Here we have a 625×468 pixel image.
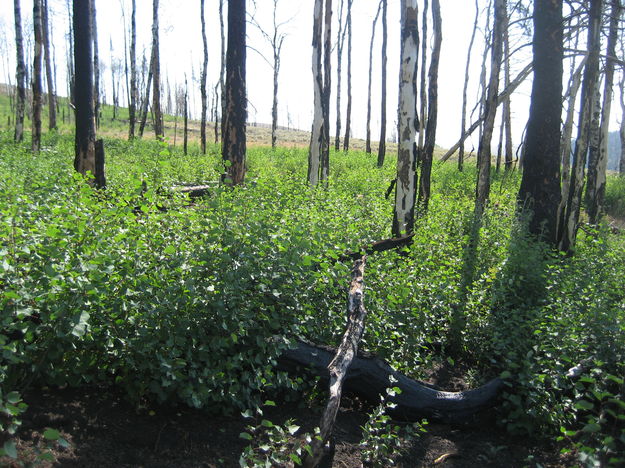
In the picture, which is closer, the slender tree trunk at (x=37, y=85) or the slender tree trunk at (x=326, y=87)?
the slender tree trunk at (x=326, y=87)

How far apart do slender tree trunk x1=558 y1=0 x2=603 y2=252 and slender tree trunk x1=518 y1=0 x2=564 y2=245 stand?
1.91ft

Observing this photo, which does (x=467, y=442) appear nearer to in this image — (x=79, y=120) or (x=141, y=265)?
(x=141, y=265)

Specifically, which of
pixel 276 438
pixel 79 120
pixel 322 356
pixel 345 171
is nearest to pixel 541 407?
pixel 322 356

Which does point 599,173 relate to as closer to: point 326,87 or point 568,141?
point 568,141

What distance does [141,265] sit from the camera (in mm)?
3154

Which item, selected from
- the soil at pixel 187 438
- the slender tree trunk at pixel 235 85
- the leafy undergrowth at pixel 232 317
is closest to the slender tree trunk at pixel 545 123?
the leafy undergrowth at pixel 232 317

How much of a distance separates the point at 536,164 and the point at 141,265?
6.90 m

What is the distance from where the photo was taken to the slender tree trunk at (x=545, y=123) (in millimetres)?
7410

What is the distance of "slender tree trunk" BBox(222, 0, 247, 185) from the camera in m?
7.82

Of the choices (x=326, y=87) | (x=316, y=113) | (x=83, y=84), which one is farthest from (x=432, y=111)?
(x=83, y=84)

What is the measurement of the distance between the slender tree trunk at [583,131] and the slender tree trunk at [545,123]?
58 centimetres

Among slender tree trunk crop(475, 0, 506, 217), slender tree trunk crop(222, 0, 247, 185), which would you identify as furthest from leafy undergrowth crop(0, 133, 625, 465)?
slender tree trunk crop(475, 0, 506, 217)

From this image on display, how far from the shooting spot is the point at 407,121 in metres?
7.36

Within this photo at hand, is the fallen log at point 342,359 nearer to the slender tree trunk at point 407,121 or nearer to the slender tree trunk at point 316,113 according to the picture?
the slender tree trunk at point 407,121
